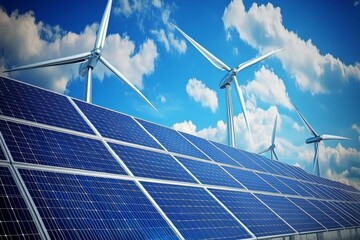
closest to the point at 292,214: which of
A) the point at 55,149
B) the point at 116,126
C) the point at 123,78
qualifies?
the point at 116,126

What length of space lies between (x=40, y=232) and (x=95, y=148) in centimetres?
787

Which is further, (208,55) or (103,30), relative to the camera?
(208,55)

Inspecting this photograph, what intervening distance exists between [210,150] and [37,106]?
57.6ft

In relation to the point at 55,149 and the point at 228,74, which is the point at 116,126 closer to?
the point at 55,149

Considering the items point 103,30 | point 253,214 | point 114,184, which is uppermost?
point 103,30

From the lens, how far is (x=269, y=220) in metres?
21.9

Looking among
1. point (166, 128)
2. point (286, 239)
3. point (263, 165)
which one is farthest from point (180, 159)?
point (263, 165)

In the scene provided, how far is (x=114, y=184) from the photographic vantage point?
1537 cm

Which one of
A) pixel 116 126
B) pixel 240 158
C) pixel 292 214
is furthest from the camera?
pixel 240 158

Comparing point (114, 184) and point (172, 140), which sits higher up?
point (172, 140)

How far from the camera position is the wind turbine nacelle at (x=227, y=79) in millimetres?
49028

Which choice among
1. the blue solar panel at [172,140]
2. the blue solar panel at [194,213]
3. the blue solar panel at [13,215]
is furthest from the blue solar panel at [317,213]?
the blue solar panel at [13,215]

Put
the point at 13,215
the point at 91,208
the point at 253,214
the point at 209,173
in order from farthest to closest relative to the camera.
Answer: the point at 209,173 < the point at 253,214 < the point at 91,208 < the point at 13,215

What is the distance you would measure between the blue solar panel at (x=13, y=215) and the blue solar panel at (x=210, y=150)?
19603 mm
